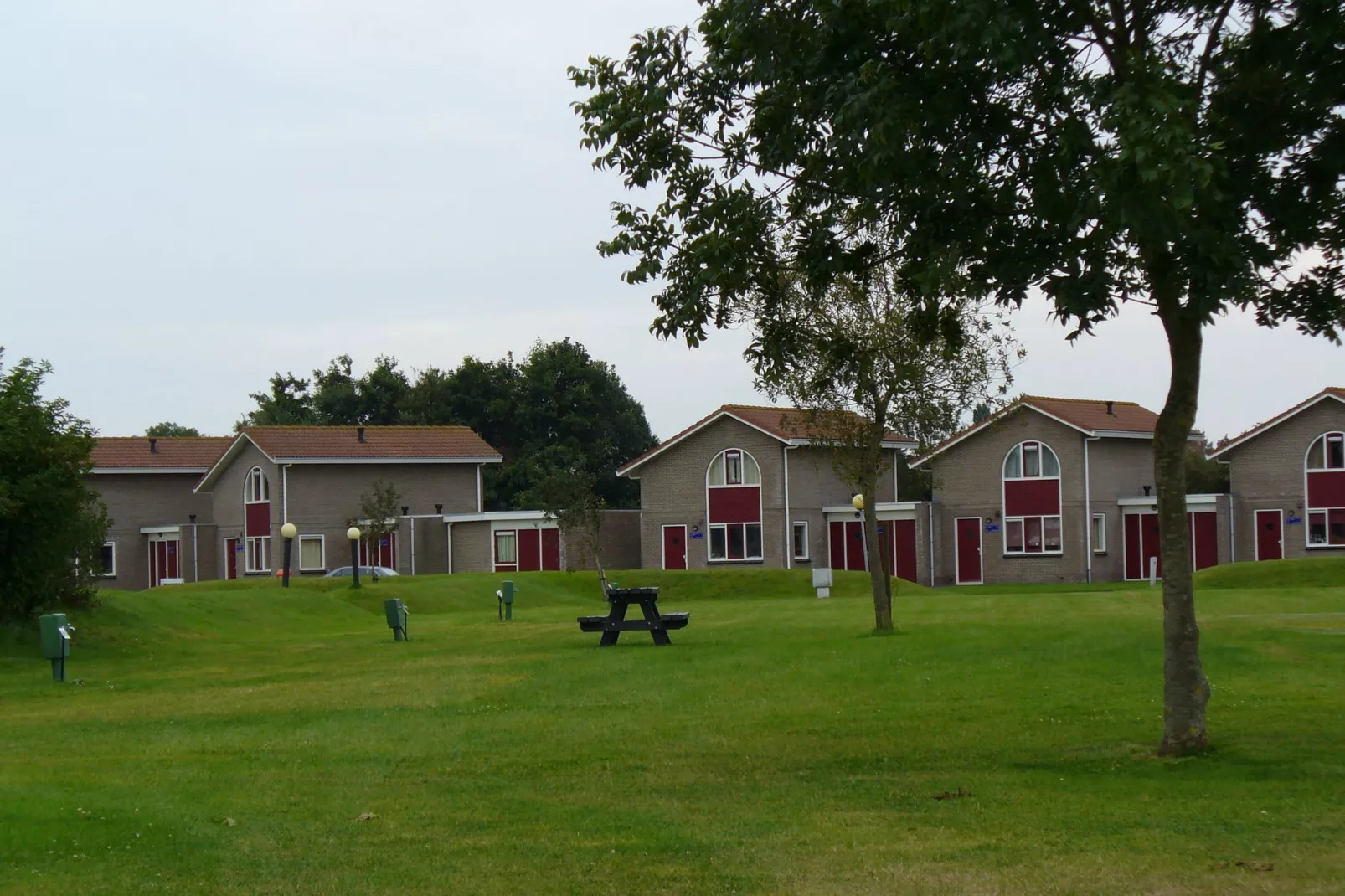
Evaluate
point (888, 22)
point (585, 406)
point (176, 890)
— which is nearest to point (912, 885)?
point (176, 890)

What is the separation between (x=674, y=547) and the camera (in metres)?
60.5

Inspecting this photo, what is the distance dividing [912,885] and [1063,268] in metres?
→ 5.01

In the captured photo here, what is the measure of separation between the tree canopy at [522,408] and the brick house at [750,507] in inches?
879

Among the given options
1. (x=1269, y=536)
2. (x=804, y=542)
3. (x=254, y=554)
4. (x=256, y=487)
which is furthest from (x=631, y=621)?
(x=254, y=554)

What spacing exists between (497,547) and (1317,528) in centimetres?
3168

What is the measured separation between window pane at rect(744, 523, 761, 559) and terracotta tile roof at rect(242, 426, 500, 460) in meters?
11.8

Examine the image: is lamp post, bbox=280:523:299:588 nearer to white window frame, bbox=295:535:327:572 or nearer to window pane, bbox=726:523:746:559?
white window frame, bbox=295:535:327:572

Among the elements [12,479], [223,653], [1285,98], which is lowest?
[223,653]

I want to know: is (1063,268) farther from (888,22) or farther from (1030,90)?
(888,22)

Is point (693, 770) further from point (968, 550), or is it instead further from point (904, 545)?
point (904, 545)

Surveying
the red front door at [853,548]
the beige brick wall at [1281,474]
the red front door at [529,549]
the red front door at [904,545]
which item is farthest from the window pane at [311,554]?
the beige brick wall at [1281,474]

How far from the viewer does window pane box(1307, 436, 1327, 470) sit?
53.4 meters

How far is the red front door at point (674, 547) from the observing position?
60.4 m

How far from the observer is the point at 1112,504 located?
2248 inches
